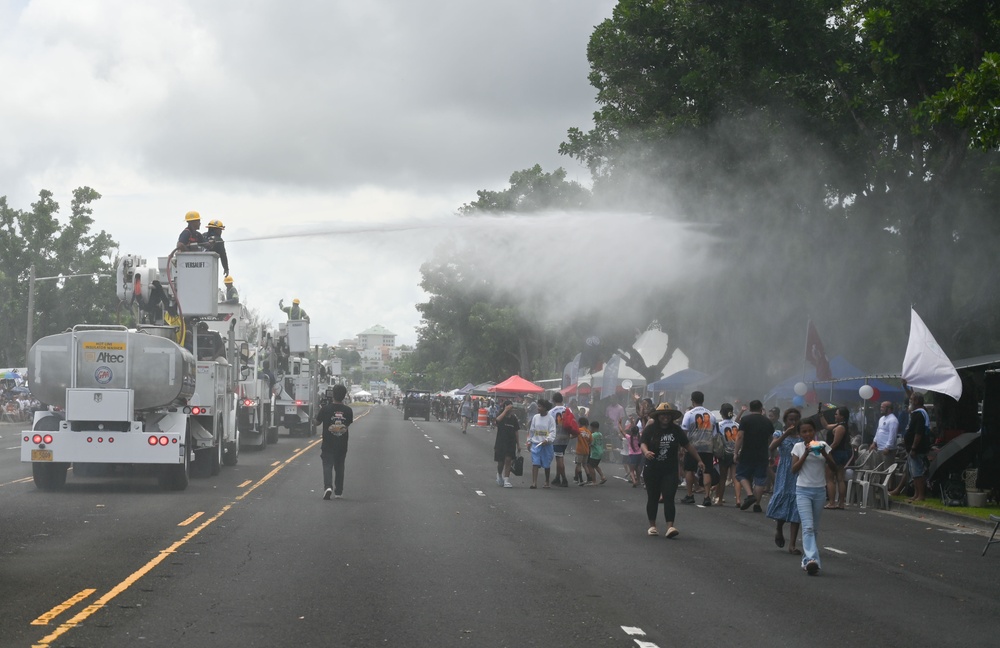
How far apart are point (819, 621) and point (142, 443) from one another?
41.6ft

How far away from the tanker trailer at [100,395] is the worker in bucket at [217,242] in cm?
258

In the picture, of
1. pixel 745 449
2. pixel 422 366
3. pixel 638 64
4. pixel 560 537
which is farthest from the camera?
pixel 422 366

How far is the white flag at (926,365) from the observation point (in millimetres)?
18203

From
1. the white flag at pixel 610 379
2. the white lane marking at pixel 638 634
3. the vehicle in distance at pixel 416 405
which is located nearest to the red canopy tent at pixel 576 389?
the white flag at pixel 610 379

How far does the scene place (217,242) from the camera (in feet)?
69.4

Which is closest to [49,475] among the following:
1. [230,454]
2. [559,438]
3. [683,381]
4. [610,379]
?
[230,454]

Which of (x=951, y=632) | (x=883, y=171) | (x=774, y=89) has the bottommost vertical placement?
(x=951, y=632)

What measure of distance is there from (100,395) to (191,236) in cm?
383

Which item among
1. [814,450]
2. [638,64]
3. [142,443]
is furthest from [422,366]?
[814,450]

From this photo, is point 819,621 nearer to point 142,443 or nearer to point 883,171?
point 142,443

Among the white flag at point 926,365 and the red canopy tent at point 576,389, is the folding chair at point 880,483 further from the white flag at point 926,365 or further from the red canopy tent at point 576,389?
the red canopy tent at point 576,389

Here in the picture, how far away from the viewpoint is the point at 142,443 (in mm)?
18844

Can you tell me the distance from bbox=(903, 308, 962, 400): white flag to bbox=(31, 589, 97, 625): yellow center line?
13250 millimetres

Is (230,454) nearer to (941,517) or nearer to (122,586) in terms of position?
(941,517)
